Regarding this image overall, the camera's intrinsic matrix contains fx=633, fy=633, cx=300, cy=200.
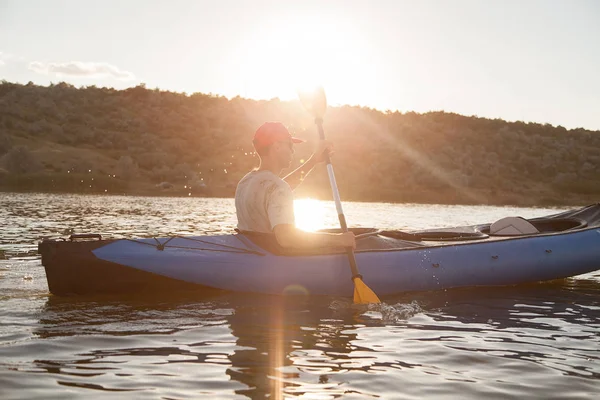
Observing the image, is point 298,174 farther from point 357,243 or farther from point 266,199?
point 266,199

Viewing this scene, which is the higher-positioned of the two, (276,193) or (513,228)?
(276,193)

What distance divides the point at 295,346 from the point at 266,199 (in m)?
1.83

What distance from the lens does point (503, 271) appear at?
8.10 m

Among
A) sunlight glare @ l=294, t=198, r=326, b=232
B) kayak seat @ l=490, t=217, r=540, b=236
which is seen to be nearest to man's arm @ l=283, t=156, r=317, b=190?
kayak seat @ l=490, t=217, r=540, b=236

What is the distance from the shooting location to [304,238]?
626 cm

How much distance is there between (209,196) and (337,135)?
21675 millimetres

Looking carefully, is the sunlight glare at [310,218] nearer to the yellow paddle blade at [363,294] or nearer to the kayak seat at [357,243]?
the kayak seat at [357,243]

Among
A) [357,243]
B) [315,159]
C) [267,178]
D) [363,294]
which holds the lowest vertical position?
[363,294]

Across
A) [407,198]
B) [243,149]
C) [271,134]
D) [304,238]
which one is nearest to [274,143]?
[271,134]

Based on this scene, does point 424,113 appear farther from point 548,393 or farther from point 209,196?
point 548,393

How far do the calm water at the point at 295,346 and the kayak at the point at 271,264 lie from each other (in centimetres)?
17

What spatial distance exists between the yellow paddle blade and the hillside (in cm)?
2879

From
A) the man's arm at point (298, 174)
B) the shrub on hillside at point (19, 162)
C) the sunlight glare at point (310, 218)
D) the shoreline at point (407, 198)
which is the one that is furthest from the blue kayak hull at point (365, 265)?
the shrub on hillside at point (19, 162)

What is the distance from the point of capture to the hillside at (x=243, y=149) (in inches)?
1505
